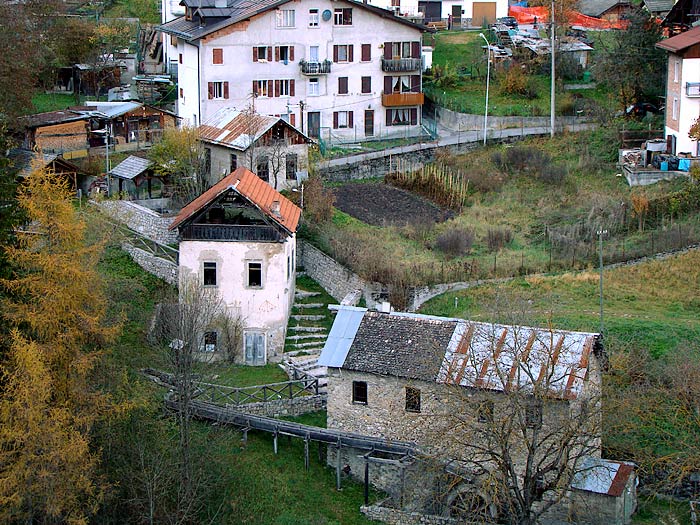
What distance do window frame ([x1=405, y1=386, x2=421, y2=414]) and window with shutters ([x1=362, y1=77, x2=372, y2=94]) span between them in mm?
30154

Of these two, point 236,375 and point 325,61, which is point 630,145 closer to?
point 325,61

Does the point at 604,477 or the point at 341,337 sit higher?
the point at 341,337

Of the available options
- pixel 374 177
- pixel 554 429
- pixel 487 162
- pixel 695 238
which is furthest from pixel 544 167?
pixel 554 429

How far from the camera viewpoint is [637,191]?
1918 inches

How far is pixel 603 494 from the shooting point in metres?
29.5

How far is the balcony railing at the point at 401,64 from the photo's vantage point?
2359 inches

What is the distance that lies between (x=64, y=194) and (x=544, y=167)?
27.4 metres

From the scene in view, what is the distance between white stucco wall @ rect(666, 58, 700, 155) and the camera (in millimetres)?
51031

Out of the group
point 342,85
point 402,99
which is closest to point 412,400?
point 342,85

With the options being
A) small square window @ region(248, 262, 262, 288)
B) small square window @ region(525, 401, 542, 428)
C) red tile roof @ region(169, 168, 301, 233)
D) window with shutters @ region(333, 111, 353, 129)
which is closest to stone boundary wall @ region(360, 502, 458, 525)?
small square window @ region(525, 401, 542, 428)

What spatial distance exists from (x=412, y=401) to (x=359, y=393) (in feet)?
5.01

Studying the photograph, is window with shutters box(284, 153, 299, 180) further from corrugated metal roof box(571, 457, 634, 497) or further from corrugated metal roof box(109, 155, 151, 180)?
corrugated metal roof box(571, 457, 634, 497)

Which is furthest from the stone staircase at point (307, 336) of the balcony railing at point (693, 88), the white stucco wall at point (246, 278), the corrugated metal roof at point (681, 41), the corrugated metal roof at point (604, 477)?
the corrugated metal roof at point (681, 41)

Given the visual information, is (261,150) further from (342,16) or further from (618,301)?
(618,301)
